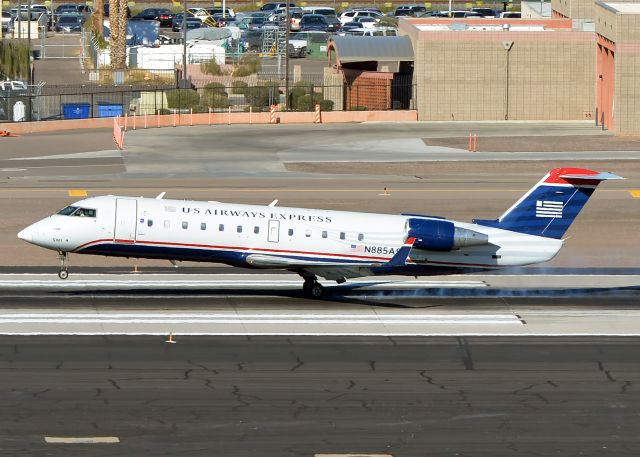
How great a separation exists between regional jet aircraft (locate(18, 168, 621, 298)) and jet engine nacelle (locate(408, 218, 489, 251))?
0.03m

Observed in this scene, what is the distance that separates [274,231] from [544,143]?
42822 millimetres

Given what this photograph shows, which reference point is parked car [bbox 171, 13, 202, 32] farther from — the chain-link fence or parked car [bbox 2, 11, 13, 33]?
the chain-link fence

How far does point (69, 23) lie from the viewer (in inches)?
5531

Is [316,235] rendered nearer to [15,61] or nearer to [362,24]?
[15,61]

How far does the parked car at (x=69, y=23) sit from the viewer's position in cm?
13938

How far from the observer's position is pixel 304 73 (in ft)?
355

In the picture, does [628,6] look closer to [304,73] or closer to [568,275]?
[304,73]

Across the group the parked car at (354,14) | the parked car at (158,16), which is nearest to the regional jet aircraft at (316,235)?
the parked car at (354,14)

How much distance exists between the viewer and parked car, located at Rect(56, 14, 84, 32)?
139 metres
